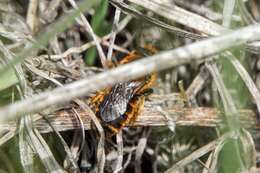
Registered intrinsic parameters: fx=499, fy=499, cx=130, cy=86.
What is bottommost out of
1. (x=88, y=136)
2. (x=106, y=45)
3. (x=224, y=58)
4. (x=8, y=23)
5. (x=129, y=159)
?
(x=129, y=159)

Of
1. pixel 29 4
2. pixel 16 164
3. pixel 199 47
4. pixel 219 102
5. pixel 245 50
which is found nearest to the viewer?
pixel 199 47

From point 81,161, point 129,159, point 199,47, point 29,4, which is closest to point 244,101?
point 129,159

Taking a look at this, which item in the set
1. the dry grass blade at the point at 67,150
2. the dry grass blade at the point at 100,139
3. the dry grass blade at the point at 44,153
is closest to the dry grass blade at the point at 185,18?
the dry grass blade at the point at 100,139

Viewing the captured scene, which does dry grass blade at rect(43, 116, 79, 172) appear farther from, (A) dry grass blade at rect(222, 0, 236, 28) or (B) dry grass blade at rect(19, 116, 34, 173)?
(A) dry grass blade at rect(222, 0, 236, 28)

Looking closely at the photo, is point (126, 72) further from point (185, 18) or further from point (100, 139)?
point (185, 18)

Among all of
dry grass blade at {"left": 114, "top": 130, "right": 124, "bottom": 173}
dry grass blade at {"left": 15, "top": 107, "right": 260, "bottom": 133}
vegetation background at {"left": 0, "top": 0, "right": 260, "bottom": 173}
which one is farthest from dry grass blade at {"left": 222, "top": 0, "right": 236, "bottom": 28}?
dry grass blade at {"left": 114, "top": 130, "right": 124, "bottom": 173}

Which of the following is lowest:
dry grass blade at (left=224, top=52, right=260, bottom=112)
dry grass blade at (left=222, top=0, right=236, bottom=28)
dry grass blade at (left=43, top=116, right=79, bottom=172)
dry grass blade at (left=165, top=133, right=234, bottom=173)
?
dry grass blade at (left=165, top=133, right=234, bottom=173)

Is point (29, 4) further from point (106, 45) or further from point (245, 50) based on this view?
point (245, 50)

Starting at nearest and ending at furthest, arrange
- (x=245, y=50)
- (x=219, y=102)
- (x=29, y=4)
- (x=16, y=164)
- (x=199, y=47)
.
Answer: (x=199, y=47) → (x=16, y=164) → (x=245, y=50) → (x=219, y=102) → (x=29, y=4)

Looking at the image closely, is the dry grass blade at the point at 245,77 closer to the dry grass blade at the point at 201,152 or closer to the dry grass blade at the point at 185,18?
the dry grass blade at the point at 185,18
